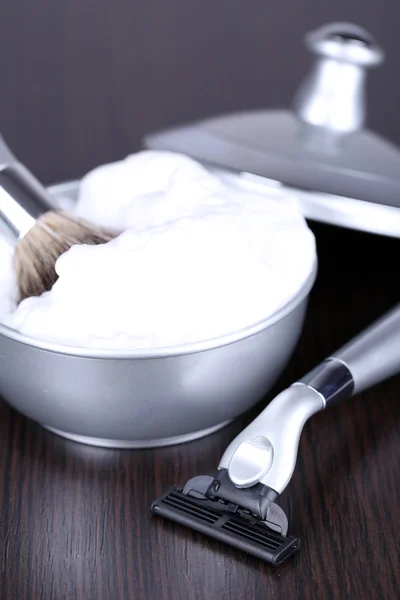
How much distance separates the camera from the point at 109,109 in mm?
1153

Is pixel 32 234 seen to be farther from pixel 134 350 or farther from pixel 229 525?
pixel 229 525

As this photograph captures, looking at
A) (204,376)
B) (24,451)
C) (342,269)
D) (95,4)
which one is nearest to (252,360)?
(204,376)

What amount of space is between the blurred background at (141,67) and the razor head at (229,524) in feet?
1.80

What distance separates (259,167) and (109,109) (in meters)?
0.46

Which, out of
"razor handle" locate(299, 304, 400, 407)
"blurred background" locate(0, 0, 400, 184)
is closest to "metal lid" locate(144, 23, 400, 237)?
"razor handle" locate(299, 304, 400, 407)

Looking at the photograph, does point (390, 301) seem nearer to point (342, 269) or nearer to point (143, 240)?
point (342, 269)

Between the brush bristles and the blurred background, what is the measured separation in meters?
0.41

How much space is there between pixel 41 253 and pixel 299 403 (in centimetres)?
20

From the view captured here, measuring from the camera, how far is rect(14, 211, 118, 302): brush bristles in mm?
591

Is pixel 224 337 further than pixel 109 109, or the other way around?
pixel 109 109

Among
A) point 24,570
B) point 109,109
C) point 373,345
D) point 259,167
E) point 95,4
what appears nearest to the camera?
point 24,570

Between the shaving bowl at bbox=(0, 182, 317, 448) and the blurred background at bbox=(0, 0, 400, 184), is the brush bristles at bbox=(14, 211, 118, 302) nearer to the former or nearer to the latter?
the shaving bowl at bbox=(0, 182, 317, 448)

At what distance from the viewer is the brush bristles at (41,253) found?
59 cm

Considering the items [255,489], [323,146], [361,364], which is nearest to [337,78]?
[323,146]
